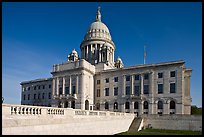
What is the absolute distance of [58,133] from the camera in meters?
19.2

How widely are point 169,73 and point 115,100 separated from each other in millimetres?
16442

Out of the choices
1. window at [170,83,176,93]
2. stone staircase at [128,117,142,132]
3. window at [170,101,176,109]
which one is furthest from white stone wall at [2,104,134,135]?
window at [170,83,176,93]

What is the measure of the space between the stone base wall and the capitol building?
688cm

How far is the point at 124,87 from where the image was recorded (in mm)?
58688

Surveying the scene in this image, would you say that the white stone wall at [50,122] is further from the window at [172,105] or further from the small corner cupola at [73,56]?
the small corner cupola at [73,56]

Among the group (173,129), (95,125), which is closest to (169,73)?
(173,129)

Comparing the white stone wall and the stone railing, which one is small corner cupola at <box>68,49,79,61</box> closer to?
the white stone wall

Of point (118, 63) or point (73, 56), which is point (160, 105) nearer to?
point (118, 63)

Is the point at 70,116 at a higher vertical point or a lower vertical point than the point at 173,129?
higher

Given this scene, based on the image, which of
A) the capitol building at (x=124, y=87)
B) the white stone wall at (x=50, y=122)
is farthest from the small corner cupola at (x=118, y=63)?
the white stone wall at (x=50, y=122)

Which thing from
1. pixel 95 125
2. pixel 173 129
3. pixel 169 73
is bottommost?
pixel 173 129

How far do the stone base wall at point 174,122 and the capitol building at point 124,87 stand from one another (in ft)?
22.6

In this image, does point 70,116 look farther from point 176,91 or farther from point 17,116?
point 176,91

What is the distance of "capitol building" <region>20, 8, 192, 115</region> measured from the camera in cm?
5235
